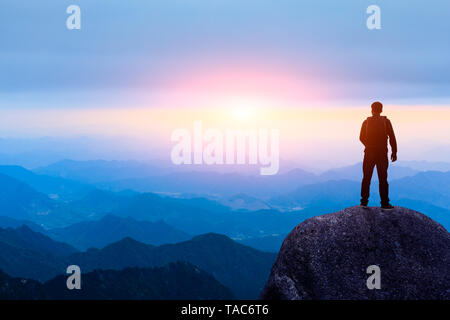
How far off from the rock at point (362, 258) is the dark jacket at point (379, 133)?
3706 mm

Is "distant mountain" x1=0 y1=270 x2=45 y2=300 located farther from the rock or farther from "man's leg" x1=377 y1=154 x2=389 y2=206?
"man's leg" x1=377 y1=154 x2=389 y2=206

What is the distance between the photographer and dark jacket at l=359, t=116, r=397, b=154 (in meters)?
22.0

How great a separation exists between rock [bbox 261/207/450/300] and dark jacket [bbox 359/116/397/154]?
3706 mm

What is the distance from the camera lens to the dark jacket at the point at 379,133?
72.1 feet

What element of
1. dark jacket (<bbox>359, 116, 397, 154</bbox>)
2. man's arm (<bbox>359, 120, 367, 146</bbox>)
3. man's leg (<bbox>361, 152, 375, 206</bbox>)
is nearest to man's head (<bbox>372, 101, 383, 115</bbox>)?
dark jacket (<bbox>359, 116, 397, 154</bbox>)

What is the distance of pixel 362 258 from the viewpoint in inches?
853

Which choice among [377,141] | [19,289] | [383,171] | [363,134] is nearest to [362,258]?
[383,171]

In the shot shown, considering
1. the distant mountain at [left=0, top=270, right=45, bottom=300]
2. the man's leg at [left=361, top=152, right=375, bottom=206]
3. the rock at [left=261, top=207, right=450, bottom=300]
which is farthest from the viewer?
the distant mountain at [left=0, top=270, right=45, bottom=300]

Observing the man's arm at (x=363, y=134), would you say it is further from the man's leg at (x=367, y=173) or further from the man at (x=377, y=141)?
the man's leg at (x=367, y=173)

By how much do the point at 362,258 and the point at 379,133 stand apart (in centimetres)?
A: 660

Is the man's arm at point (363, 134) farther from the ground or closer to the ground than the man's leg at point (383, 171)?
farther from the ground

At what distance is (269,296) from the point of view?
2147cm

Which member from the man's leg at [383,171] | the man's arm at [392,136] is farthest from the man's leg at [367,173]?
the man's arm at [392,136]
